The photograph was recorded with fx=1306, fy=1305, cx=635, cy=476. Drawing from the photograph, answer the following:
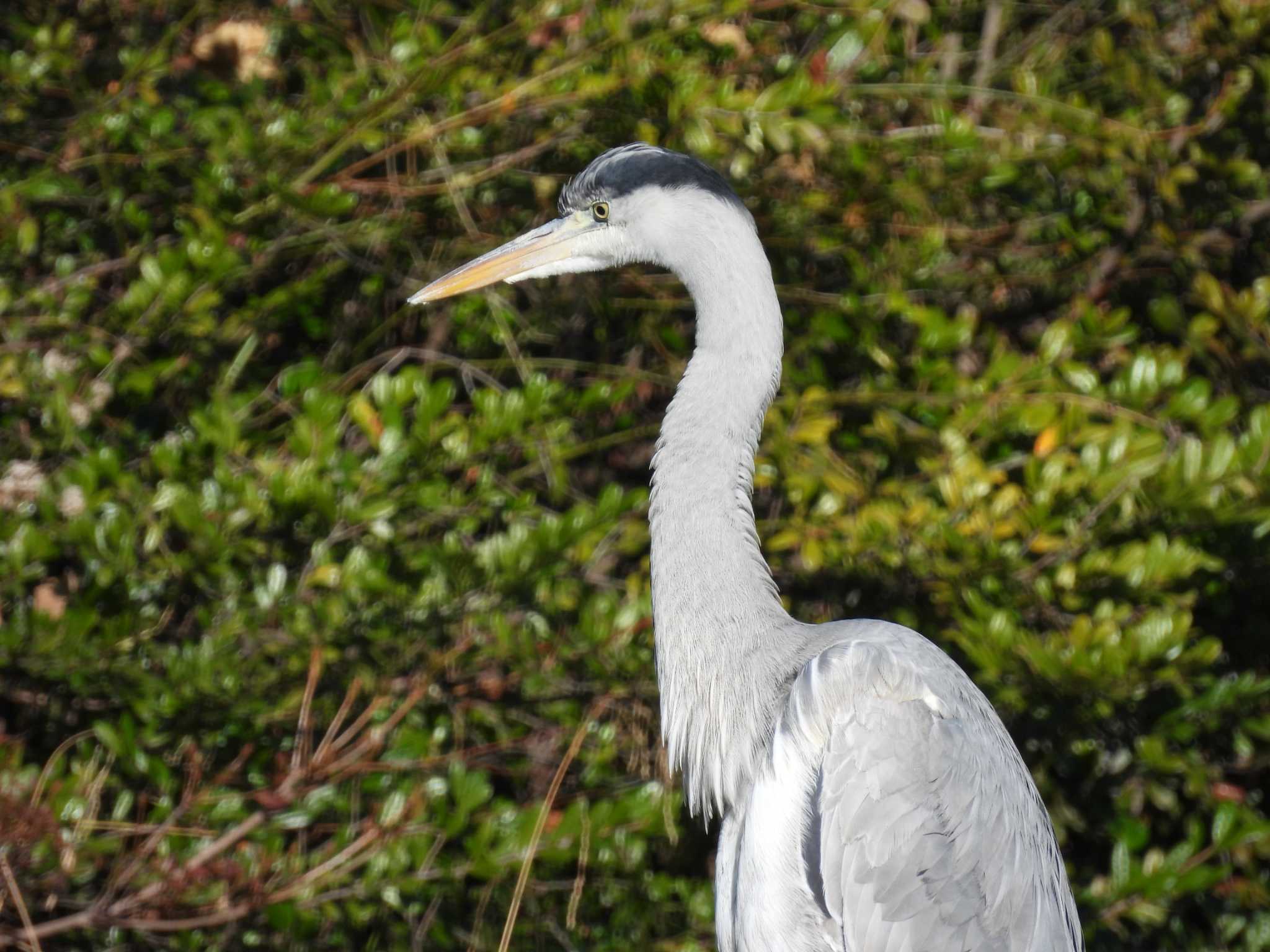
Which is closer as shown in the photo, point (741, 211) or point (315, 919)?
point (741, 211)

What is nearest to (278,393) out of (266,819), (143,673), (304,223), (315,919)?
(304,223)

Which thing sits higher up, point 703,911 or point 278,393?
point 278,393

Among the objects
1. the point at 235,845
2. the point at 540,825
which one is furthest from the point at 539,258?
the point at 235,845

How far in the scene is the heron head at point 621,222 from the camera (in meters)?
2.46

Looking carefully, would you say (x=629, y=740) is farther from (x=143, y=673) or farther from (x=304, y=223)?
(x=304, y=223)

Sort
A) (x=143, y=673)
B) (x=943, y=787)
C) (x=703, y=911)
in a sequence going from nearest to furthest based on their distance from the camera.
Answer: (x=943, y=787), (x=143, y=673), (x=703, y=911)

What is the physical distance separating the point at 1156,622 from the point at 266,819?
2.04 metres

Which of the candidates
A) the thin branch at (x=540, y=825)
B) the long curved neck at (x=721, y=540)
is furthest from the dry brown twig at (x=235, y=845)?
the long curved neck at (x=721, y=540)

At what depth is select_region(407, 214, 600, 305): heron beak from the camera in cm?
260

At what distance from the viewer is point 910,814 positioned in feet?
7.25

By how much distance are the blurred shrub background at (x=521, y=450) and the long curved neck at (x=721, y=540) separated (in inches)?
19.5

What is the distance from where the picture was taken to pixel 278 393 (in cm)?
331

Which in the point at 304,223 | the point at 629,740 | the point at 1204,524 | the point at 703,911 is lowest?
the point at 703,911

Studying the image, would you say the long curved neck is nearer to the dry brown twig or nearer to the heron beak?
the heron beak
